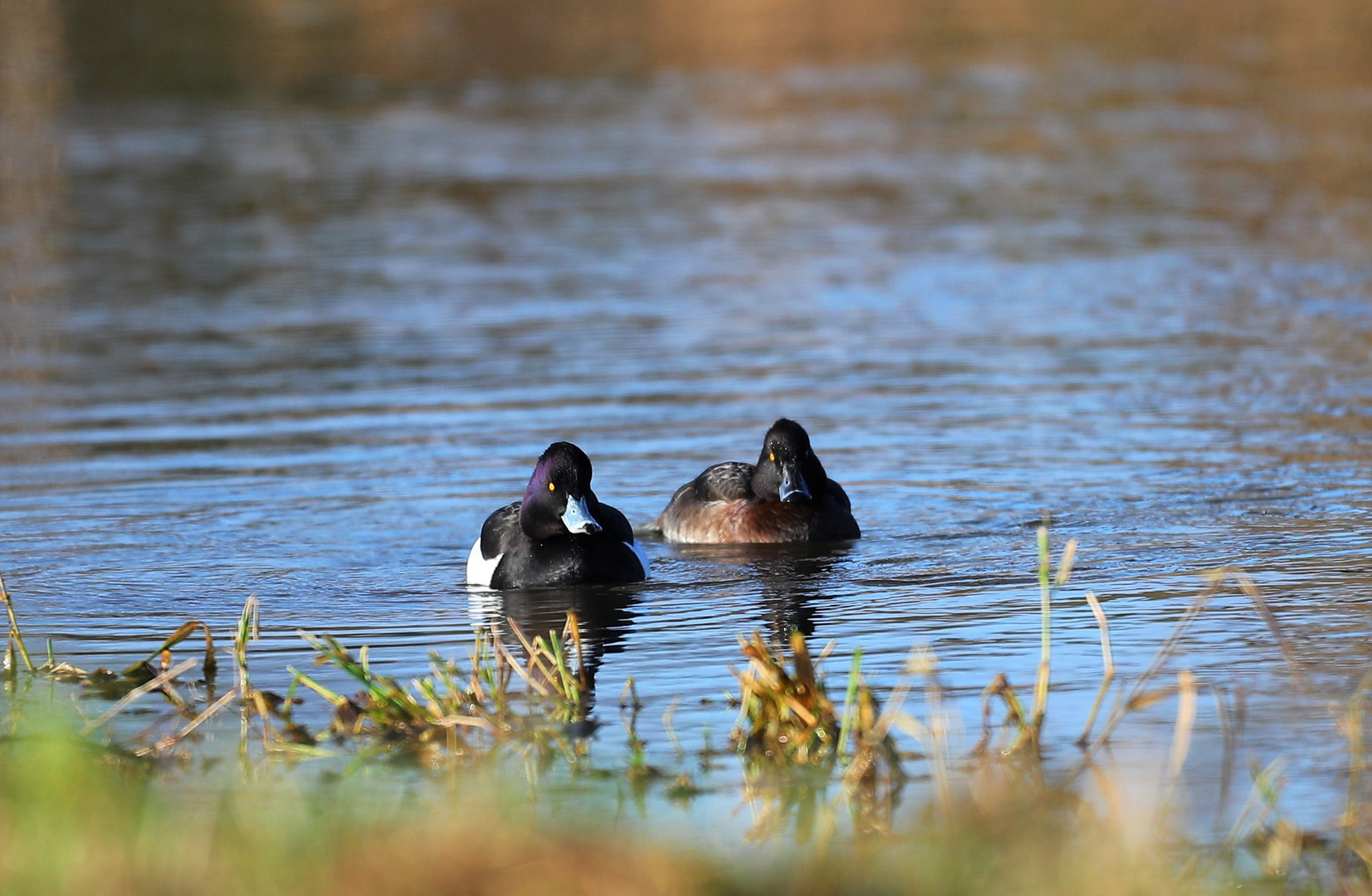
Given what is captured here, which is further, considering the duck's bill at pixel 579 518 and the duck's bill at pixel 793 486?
the duck's bill at pixel 793 486

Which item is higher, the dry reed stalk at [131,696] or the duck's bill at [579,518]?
the duck's bill at [579,518]

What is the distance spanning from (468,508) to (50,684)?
186 inches

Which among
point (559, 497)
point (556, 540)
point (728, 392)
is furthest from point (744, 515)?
point (728, 392)

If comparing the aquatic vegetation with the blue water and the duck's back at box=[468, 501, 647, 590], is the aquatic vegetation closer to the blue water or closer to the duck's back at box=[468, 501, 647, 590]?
the blue water

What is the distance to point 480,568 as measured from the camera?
456 inches

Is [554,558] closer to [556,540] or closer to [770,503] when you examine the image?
[556,540]

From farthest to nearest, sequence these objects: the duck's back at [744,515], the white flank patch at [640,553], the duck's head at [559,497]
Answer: the duck's back at [744,515], the white flank patch at [640,553], the duck's head at [559,497]

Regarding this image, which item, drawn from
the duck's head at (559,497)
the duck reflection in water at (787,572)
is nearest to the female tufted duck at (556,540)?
the duck's head at (559,497)

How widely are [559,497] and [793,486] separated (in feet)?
6.03

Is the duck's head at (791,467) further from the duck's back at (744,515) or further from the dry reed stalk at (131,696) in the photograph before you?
the dry reed stalk at (131,696)

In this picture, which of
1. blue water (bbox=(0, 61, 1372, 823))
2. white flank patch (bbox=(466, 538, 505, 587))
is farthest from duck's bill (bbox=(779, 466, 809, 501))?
white flank patch (bbox=(466, 538, 505, 587))

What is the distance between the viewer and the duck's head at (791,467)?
12531 mm

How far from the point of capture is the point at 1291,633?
946 centimetres

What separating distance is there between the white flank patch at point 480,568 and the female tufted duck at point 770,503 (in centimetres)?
170
